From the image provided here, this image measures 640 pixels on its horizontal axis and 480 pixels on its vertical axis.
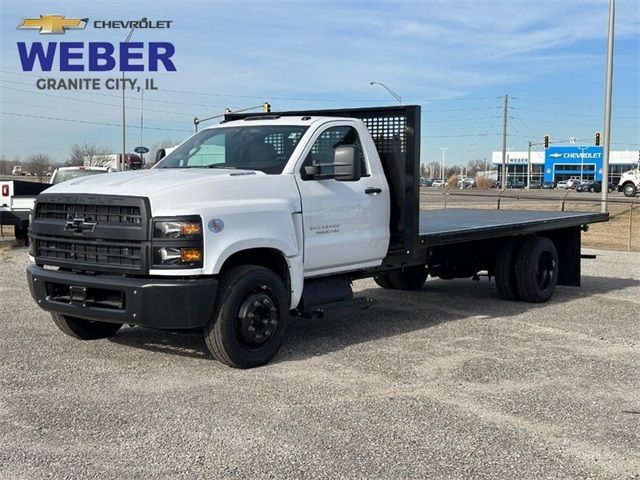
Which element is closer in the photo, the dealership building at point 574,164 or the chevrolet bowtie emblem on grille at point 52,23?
the chevrolet bowtie emblem on grille at point 52,23

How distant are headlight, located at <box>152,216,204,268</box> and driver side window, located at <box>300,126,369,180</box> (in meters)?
1.42

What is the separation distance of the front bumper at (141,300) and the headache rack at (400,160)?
2.64 m

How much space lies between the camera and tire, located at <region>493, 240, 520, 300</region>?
393 inches

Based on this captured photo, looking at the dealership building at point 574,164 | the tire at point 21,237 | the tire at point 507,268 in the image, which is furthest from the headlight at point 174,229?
the dealership building at point 574,164

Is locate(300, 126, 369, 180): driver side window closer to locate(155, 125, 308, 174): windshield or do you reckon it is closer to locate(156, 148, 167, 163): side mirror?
locate(155, 125, 308, 174): windshield

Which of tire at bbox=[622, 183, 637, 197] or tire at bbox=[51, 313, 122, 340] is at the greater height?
tire at bbox=[622, 183, 637, 197]

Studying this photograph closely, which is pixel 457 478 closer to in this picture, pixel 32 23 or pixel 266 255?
pixel 266 255

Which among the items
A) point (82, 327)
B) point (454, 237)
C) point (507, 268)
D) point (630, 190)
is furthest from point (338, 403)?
point (630, 190)

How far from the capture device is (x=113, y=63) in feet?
94.8

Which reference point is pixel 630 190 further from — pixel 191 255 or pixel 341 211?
pixel 191 255

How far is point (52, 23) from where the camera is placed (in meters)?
28.0

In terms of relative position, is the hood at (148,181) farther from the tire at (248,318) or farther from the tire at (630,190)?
the tire at (630,190)

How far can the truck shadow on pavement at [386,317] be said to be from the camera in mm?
7199

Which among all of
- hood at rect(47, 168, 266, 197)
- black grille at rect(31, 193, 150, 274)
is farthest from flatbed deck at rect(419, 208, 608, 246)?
black grille at rect(31, 193, 150, 274)
